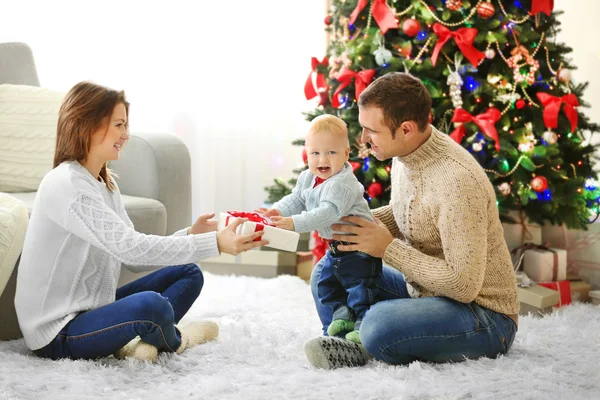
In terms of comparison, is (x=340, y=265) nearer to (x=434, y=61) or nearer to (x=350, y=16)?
(x=434, y=61)

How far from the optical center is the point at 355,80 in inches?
103

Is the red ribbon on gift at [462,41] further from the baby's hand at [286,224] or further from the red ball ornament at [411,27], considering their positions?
the baby's hand at [286,224]

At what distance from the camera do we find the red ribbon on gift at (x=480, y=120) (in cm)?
245

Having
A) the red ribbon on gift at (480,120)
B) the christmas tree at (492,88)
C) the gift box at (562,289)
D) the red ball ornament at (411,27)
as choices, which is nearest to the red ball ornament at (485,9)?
the christmas tree at (492,88)

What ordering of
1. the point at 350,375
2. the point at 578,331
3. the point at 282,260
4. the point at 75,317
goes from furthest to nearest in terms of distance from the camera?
the point at 282,260, the point at 578,331, the point at 75,317, the point at 350,375

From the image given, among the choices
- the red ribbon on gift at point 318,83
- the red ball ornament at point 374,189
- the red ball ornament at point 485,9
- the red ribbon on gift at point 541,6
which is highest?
the red ribbon on gift at point 541,6

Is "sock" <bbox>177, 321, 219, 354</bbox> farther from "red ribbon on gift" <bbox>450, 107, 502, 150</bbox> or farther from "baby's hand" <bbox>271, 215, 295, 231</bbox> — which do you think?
"red ribbon on gift" <bbox>450, 107, 502, 150</bbox>

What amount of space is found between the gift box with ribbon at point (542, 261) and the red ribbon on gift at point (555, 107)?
48 cm

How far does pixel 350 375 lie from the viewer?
1.56 metres

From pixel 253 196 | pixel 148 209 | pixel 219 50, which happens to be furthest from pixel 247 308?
pixel 219 50

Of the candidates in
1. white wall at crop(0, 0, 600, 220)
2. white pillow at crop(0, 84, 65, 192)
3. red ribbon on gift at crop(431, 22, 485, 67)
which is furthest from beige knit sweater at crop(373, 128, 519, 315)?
white wall at crop(0, 0, 600, 220)

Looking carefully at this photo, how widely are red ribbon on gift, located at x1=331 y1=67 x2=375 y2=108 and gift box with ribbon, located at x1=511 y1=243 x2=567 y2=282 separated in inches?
35.3

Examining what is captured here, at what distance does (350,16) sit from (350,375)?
1634mm

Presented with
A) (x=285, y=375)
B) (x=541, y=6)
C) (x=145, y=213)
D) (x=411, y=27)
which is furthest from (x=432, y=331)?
(x=541, y=6)
